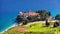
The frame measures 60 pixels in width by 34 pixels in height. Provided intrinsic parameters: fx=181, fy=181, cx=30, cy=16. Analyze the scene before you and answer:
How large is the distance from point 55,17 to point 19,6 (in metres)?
0.67

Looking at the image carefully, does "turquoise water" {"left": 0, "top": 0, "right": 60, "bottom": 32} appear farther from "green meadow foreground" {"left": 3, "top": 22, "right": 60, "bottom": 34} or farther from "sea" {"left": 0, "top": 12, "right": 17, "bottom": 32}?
"green meadow foreground" {"left": 3, "top": 22, "right": 60, "bottom": 34}

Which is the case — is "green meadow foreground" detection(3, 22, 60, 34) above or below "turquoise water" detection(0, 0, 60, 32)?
below

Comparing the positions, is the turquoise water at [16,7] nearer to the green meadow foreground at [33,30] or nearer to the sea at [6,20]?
the sea at [6,20]

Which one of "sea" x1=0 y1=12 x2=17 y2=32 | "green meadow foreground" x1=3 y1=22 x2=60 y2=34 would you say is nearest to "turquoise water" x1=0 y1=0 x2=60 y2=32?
"sea" x1=0 y1=12 x2=17 y2=32

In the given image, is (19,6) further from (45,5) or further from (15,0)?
(45,5)

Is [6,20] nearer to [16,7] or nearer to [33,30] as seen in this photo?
[16,7]

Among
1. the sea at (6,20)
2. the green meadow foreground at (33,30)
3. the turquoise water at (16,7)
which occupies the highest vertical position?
the turquoise water at (16,7)

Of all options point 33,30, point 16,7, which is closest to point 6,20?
point 16,7

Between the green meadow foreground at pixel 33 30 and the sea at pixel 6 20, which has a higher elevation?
the sea at pixel 6 20

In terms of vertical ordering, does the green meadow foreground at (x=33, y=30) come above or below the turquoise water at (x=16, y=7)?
below

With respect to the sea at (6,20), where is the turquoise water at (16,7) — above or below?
above

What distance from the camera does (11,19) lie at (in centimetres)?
322

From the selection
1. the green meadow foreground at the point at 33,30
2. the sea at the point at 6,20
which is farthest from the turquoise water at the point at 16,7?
the green meadow foreground at the point at 33,30

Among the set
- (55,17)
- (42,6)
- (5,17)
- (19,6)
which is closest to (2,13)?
(5,17)
